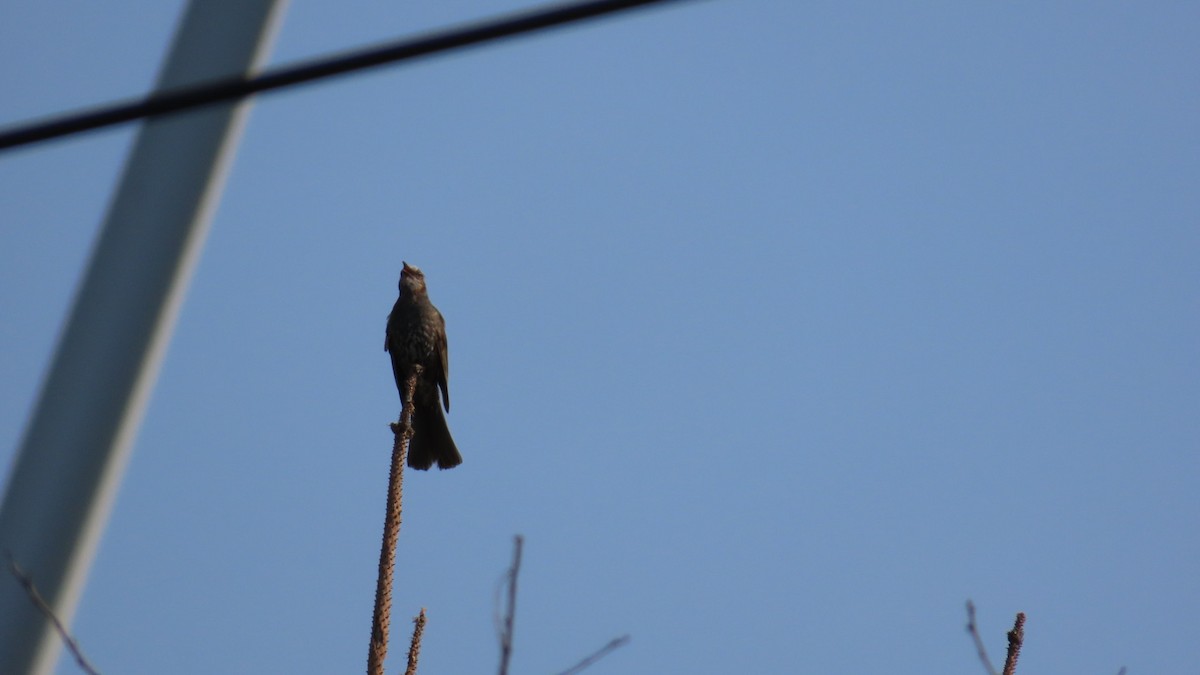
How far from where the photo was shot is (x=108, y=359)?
5.41ft

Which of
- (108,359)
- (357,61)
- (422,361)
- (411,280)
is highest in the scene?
(411,280)

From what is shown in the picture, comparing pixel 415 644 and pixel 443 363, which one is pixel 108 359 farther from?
pixel 443 363

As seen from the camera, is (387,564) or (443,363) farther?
(443,363)

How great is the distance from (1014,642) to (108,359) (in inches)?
82.9

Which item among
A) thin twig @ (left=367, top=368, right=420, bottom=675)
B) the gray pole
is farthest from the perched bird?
the gray pole

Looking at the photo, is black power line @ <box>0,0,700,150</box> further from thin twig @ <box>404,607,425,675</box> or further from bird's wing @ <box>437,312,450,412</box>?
bird's wing @ <box>437,312,450,412</box>

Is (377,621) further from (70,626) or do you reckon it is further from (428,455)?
(428,455)

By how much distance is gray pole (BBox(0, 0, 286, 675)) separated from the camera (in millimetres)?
1536

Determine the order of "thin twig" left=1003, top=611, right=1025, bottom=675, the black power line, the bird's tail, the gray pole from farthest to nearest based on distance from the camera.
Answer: the bird's tail → "thin twig" left=1003, top=611, right=1025, bottom=675 → the black power line → the gray pole

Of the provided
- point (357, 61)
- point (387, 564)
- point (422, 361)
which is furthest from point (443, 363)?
point (357, 61)

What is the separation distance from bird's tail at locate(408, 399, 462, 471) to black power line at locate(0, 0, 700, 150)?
6634mm

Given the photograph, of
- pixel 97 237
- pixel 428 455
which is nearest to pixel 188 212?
pixel 97 237

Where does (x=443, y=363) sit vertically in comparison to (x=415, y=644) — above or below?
above

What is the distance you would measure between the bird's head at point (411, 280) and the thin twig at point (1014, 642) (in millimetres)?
7137
